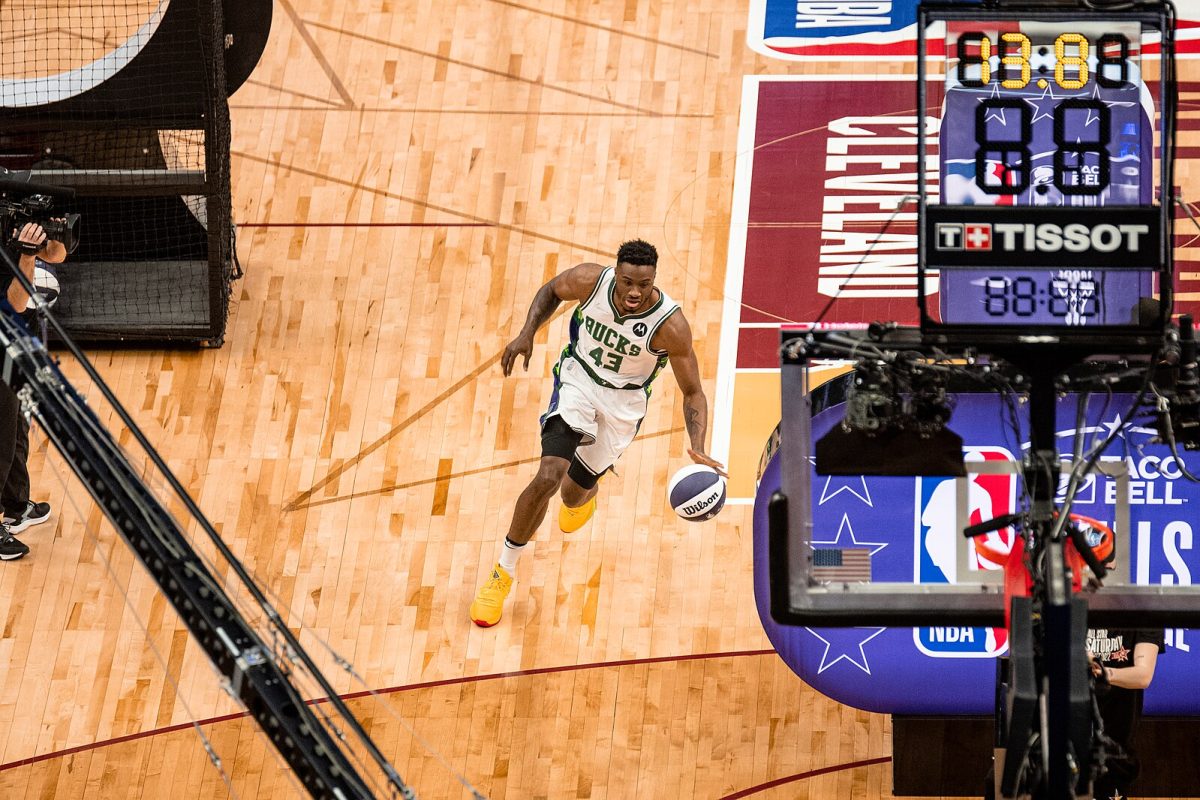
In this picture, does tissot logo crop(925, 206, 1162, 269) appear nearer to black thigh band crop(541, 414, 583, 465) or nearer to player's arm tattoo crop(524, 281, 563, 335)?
player's arm tattoo crop(524, 281, 563, 335)

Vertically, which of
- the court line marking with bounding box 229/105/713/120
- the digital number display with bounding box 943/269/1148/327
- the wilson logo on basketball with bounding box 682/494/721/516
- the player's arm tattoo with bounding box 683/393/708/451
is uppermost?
the digital number display with bounding box 943/269/1148/327

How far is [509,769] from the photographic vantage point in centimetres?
866

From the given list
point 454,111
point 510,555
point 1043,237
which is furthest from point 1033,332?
point 454,111

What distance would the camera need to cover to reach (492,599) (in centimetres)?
951

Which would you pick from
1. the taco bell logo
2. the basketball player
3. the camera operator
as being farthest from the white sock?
the taco bell logo

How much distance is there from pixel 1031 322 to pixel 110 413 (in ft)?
20.6

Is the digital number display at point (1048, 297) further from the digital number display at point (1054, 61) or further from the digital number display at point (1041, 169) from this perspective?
the digital number display at point (1054, 61)

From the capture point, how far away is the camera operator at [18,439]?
9312 mm

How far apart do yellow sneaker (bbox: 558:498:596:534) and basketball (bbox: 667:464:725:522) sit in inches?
38.2

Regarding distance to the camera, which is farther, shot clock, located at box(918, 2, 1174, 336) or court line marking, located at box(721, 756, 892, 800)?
court line marking, located at box(721, 756, 892, 800)

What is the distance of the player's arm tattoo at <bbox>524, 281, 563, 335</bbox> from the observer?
9.16 meters

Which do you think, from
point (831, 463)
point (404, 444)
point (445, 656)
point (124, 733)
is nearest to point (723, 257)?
point (404, 444)

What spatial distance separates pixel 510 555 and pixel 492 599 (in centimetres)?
24

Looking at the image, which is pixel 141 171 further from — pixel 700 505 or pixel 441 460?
pixel 700 505
